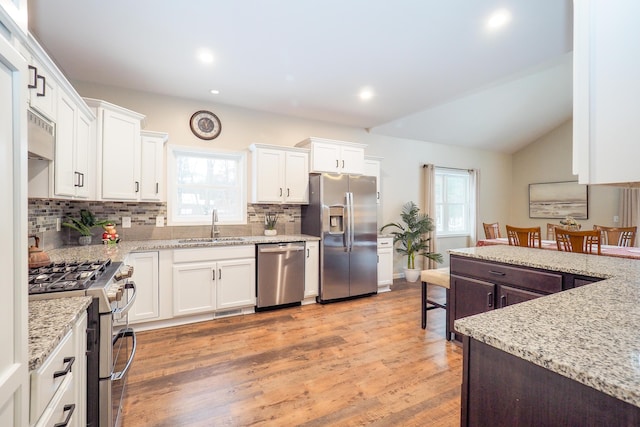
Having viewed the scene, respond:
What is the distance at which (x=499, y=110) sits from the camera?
211 inches

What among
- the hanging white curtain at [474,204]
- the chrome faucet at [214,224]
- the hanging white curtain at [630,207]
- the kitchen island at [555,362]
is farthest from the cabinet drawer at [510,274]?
the hanging white curtain at [630,207]

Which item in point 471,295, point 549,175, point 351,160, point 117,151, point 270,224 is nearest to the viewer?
point 471,295

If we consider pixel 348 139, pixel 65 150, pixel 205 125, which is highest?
pixel 348 139

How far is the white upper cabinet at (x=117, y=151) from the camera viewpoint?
2.81m

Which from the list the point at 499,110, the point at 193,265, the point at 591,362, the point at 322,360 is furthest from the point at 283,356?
the point at 499,110

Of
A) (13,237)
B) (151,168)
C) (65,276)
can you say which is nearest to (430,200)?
(151,168)

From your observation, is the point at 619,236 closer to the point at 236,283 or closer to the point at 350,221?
the point at 350,221

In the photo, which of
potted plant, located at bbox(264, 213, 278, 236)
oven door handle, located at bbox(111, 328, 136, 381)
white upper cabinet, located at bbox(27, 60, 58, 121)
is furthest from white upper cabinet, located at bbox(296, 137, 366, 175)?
oven door handle, located at bbox(111, 328, 136, 381)

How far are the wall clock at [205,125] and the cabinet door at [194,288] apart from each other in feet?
5.42

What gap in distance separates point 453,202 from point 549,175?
→ 7.43 ft

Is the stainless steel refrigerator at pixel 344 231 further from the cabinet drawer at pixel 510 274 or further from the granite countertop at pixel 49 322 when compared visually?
the granite countertop at pixel 49 322

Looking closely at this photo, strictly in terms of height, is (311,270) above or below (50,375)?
below

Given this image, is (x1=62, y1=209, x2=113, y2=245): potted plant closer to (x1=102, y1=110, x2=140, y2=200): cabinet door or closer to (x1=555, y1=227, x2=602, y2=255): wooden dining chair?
(x1=102, y1=110, x2=140, y2=200): cabinet door

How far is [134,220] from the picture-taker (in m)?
3.44
